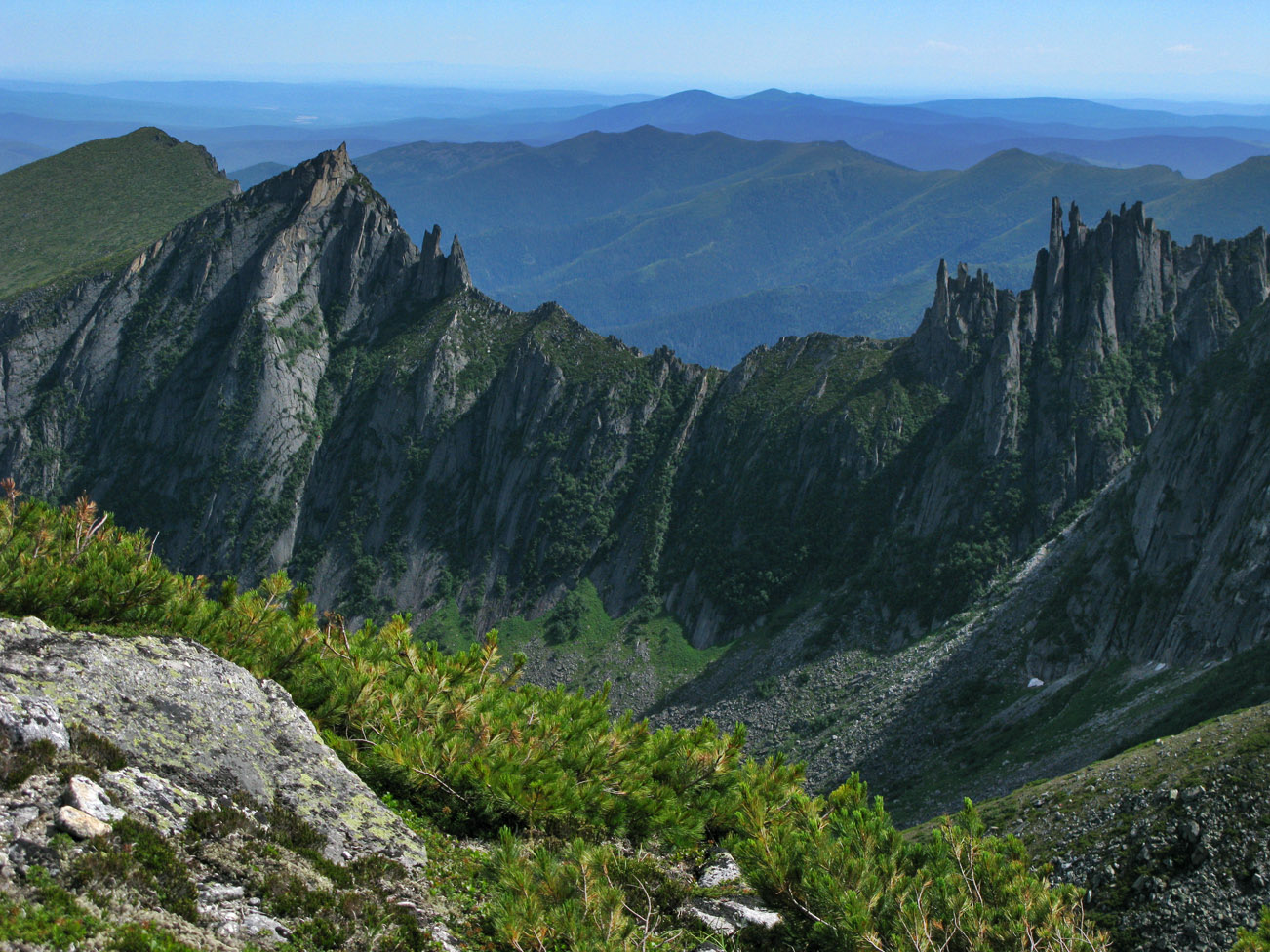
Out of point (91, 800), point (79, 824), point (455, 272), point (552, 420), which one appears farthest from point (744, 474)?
point (79, 824)

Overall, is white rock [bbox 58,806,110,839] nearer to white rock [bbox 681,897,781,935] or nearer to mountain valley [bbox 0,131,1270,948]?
white rock [bbox 681,897,781,935]

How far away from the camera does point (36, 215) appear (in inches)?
7303

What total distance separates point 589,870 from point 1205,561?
63.6 metres

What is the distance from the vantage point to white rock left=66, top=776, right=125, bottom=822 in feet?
47.2

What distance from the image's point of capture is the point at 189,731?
17.8 meters

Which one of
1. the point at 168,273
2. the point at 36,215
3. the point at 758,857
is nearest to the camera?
the point at 758,857

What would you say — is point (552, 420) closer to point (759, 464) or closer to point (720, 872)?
point (759, 464)

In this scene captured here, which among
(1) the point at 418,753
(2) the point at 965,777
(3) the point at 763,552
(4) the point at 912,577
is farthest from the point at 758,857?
(3) the point at 763,552

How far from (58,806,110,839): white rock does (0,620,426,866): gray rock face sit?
41.2 inches

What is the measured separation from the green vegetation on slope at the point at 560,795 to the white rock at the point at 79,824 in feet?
5.27

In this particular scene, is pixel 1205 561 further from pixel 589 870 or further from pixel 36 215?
pixel 36 215

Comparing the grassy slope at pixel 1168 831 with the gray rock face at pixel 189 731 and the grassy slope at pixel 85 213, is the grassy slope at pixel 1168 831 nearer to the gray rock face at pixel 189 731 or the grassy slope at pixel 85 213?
the gray rock face at pixel 189 731

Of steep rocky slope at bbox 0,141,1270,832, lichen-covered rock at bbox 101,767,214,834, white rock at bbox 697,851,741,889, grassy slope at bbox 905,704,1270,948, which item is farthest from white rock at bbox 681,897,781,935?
steep rocky slope at bbox 0,141,1270,832

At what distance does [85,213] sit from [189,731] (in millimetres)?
205431
